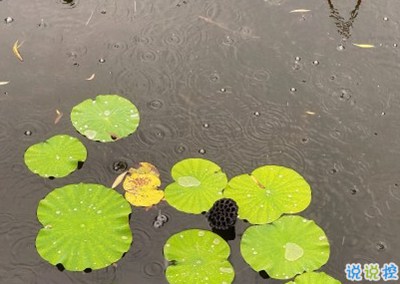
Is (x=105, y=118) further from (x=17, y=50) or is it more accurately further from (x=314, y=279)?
(x=314, y=279)

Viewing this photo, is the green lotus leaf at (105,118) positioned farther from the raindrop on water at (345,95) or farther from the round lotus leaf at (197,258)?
the raindrop on water at (345,95)

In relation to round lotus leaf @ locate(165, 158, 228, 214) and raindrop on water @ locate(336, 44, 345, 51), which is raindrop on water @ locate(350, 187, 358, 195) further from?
raindrop on water @ locate(336, 44, 345, 51)

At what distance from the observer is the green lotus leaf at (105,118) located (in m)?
2.92

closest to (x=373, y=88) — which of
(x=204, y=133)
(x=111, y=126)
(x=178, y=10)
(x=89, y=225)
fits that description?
(x=204, y=133)

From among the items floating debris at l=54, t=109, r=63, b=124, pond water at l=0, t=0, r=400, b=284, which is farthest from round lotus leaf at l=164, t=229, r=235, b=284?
floating debris at l=54, t=109, r=63, b=124

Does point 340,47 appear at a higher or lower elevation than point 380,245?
higher

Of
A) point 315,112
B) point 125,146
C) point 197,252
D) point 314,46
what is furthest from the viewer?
point 314,46

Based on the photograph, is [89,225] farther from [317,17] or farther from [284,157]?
[317,17]

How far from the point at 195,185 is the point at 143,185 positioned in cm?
24

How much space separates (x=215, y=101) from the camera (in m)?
3.13

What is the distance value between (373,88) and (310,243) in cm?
105

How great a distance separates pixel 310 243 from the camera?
2.60 m

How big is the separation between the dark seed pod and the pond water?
6cm

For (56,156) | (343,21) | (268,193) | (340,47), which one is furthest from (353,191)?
(56,156)
